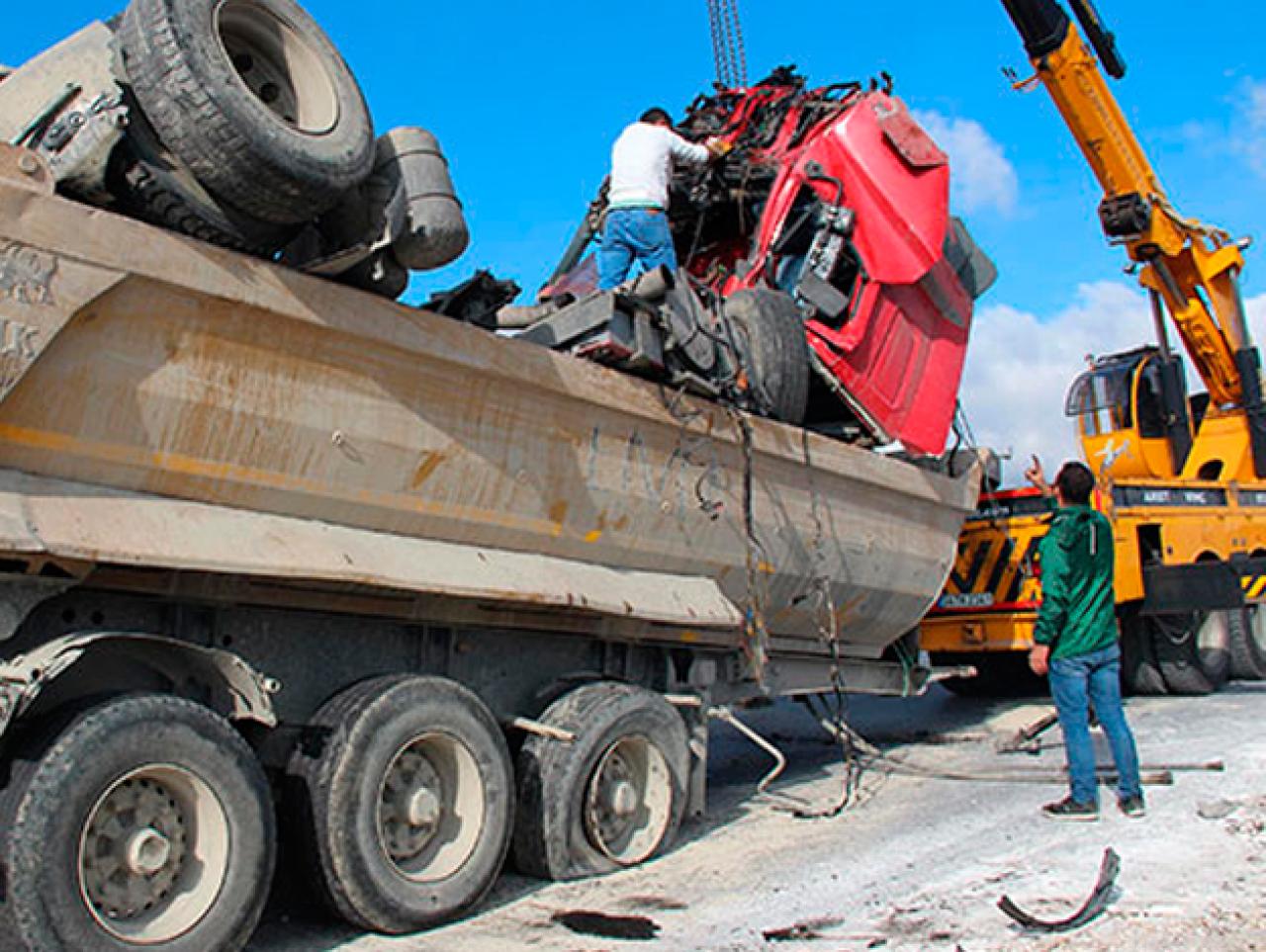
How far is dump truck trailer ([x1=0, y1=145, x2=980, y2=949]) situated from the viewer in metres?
3.13

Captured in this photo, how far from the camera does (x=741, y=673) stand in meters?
5.89

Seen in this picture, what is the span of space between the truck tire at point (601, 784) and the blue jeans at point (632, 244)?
242cm

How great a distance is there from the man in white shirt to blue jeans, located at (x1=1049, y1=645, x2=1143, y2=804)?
2.74 m

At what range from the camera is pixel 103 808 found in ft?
10.4

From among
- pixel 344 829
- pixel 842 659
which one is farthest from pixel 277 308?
pixel 842 659

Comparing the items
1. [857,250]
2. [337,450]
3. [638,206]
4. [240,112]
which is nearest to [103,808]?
[337,450]

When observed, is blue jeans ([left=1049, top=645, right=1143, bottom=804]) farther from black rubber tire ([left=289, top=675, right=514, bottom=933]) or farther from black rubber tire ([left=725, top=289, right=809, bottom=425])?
black rubber tire ([left=289, top=675, right=514, bottom=933])

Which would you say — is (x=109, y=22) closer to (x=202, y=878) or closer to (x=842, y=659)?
(x=202, y=878)

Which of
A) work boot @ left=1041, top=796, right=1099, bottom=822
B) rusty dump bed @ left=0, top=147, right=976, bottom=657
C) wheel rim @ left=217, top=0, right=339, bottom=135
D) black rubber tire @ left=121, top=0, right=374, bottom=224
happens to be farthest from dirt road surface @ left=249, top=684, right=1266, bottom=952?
wheel rim @ left=217, top=0, right=339, bottom=135

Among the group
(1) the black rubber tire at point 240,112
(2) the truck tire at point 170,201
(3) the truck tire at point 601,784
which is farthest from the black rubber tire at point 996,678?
(2) the truck tire at point 170,201

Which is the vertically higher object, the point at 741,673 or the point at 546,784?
the point at 741,673

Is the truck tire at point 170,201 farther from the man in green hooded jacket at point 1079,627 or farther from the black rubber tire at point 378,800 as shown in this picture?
the man in green hooded jacket at point 1079,627

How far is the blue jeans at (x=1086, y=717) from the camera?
5.10m

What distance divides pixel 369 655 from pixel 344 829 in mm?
712
